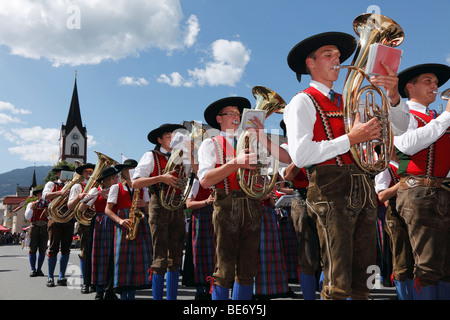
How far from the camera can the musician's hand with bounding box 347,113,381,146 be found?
262 cm

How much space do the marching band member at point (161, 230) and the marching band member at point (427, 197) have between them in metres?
2.94

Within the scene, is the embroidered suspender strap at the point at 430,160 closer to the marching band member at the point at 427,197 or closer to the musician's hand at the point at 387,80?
the marching band member at the point at 427,197

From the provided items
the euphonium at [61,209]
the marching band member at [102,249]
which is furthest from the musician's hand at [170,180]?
the euphonium at [61,209]

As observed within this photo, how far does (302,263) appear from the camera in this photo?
4.51m

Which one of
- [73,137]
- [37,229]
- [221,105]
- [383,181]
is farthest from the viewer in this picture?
[73,137]

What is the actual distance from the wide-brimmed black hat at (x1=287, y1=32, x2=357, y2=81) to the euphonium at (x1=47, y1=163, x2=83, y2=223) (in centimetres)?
697

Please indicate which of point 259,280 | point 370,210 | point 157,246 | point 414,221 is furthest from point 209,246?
point 370,210

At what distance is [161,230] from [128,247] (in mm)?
818

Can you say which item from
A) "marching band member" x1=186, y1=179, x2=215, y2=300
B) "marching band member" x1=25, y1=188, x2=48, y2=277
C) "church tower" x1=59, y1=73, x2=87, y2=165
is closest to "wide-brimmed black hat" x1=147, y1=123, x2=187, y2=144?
"marching band member" x1=186, y1=179, x2=215, y2=300

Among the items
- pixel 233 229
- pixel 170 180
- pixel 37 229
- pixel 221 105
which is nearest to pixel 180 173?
pixel 170 180

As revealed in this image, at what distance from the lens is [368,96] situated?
2.87 meters

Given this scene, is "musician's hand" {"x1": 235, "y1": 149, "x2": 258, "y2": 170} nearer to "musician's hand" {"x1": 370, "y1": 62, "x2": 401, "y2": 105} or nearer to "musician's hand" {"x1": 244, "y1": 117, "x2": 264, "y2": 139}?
"musician's hand" {"x1": 244, "y1": 117, "x2": 264, "y2": 139}

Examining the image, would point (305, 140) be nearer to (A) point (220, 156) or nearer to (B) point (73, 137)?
(A) point (220, 156)

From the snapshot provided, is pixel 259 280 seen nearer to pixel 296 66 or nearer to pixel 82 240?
pixel 296 66
